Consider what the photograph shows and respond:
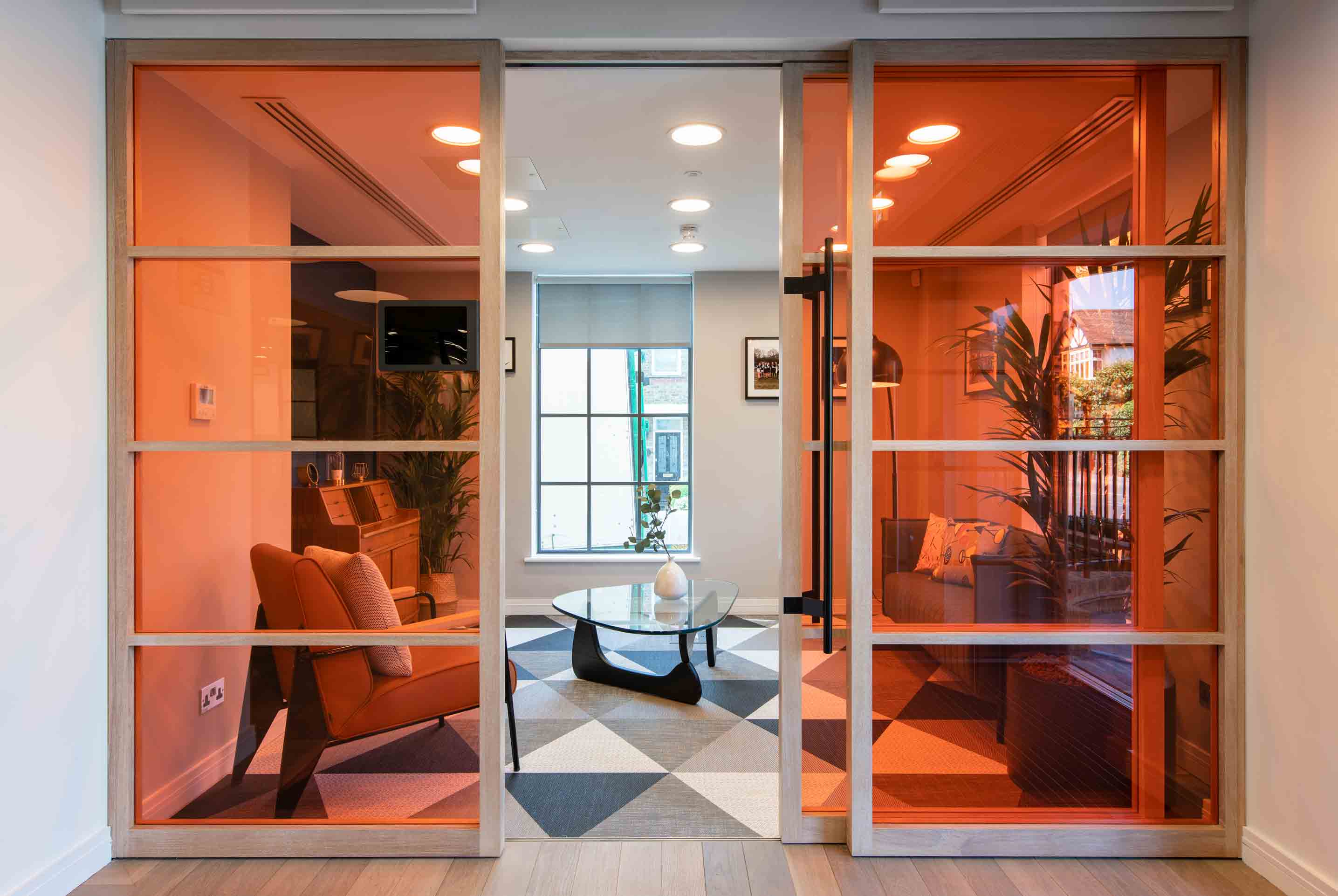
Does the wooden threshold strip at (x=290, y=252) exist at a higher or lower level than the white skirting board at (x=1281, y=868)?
higher

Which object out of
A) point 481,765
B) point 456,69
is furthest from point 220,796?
point 456,69

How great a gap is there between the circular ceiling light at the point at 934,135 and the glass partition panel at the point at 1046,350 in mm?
345

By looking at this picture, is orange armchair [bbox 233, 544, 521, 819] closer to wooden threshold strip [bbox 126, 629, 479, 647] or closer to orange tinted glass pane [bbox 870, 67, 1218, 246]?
wooden threshold strip [bbox 126, 629, 479, 647]

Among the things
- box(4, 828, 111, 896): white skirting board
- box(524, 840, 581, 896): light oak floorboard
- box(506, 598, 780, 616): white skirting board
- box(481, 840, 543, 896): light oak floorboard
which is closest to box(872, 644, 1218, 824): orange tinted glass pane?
box(524, 840, 581, 896): light oak floorboard

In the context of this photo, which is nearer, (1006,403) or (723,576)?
(1006,403)

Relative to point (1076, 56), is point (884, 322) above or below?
below

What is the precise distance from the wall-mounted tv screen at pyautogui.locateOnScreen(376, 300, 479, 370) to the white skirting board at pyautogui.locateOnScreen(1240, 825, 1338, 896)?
2.46 m

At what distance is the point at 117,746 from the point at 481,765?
0.99 m

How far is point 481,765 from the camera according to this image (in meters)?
2.07

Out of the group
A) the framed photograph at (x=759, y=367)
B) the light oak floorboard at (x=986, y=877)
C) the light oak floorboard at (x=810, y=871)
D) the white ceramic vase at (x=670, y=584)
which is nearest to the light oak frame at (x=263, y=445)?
the light oak floorboard at (x=810, y=871)

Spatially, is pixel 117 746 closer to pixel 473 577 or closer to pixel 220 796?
pixel 220 796

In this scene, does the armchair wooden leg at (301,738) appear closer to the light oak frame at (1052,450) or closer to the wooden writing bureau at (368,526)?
the wooden writing bureau at (368,526)

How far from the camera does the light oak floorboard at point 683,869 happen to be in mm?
1930

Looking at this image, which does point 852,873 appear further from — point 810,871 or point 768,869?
point 768,869
